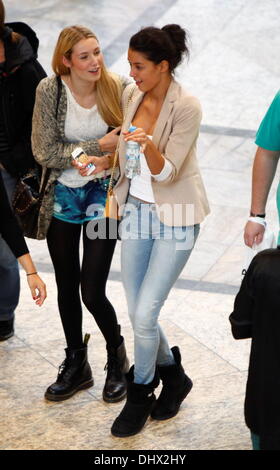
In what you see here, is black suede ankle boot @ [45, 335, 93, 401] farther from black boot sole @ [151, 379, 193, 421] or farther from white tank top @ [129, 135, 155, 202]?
white tank top @ [129, 135, 155, 202]

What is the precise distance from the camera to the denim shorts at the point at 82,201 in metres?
4.49

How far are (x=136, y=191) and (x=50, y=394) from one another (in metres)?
1.20

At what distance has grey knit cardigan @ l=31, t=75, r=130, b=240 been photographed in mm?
4430

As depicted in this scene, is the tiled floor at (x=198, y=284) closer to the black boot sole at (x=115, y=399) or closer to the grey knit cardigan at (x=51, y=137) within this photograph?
the black boot sole at (x=115, y=399)

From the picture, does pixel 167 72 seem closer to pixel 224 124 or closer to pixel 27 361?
pixel 27 361

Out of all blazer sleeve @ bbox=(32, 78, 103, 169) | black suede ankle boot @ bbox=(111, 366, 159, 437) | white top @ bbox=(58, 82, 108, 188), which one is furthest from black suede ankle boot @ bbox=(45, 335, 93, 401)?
blazer sleeve @ bbox=(32, 78, 103, 169)

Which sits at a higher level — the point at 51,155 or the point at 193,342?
the point at 51,155

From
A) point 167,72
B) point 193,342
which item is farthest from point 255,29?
point 167,72

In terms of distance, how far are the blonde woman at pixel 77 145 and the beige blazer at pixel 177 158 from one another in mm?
196

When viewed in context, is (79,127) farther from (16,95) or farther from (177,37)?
(177,37)

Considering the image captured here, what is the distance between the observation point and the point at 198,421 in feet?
15.1

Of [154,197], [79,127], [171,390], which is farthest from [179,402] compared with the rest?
[79,127]

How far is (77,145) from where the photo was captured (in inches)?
176

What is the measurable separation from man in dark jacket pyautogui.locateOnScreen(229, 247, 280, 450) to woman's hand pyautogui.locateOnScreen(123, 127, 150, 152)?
713mm
